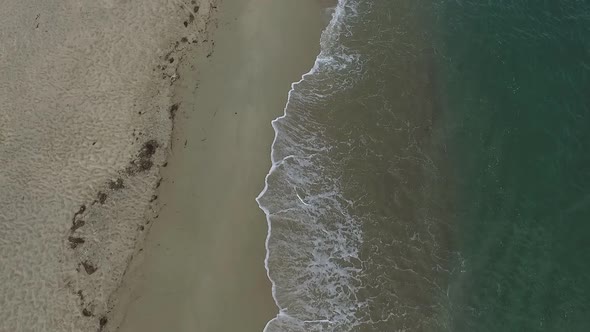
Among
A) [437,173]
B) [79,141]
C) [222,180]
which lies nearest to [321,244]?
[222,180]

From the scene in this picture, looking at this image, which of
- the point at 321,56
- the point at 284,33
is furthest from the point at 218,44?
the point at 321,56

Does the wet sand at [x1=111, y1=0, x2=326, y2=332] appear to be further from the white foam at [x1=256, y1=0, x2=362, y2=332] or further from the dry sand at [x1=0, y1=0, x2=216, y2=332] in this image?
the dry sand at [x1=0, y1=0, x2=216, y2=332]

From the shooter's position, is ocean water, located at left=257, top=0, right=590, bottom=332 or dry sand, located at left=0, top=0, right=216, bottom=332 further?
ocean water, located at left=257, top=0, right=590, bottom=332

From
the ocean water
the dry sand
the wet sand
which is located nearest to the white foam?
the ocean water

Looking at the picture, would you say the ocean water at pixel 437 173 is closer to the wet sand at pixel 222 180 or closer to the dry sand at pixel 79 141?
the wet sand at pixel 222 180

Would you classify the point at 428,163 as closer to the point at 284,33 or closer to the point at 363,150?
the point at 363,150

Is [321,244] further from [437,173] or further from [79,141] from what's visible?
[79,141]

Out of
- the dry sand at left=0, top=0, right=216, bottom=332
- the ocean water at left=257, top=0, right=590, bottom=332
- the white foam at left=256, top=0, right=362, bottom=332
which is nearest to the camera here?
the white foam at left=256, top=0, right=362, bottom=332
